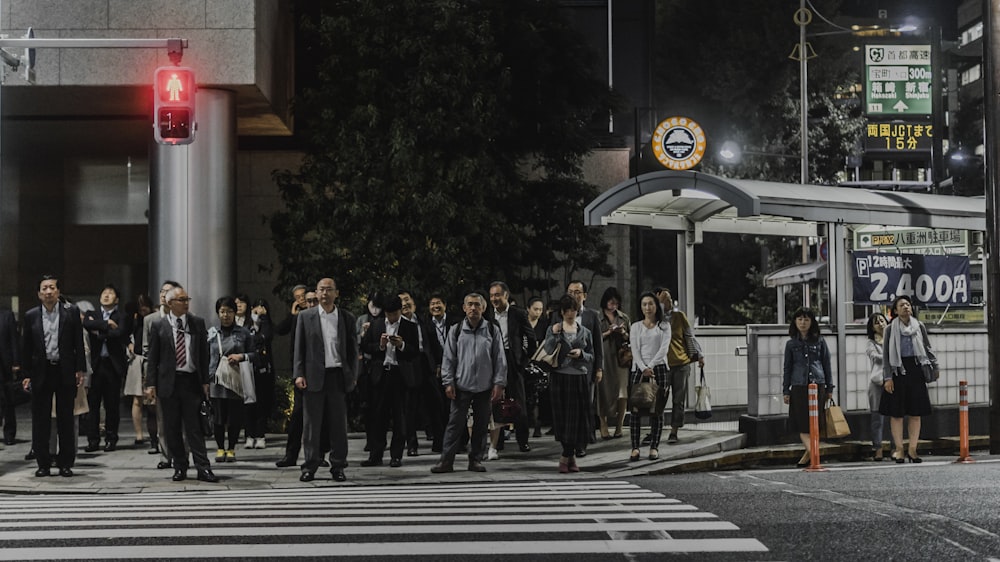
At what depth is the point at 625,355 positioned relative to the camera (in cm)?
1521

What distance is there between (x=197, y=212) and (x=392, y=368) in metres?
6.11

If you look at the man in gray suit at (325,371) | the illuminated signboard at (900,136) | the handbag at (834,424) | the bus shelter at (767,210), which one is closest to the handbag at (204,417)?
the man in gray suit at (325,371)

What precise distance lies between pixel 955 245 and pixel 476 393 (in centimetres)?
987

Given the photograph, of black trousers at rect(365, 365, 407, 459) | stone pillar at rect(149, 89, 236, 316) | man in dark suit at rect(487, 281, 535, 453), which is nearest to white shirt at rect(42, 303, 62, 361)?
black trousers at rect(365, 365, 407, 459)

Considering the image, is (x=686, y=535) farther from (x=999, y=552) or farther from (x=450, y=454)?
(x=450, y=454)

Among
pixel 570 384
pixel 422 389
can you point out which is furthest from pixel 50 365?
pixel 570 384

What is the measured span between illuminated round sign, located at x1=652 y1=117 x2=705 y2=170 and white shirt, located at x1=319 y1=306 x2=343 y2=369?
17.5 meters

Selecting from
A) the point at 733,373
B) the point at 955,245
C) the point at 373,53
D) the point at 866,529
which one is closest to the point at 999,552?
the point at 866,529

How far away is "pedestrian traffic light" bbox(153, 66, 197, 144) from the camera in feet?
47.7

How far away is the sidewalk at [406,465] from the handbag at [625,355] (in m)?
0.99

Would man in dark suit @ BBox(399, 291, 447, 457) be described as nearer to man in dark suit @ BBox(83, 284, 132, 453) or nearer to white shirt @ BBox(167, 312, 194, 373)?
white shirt @ BBox(167, 312, 194, 373)

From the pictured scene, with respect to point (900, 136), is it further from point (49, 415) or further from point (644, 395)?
point (49, 415)

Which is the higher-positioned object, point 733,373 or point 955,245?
point 955,245

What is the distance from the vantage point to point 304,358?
478 inches
